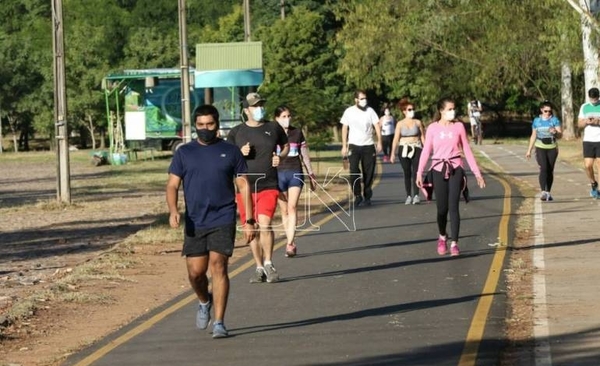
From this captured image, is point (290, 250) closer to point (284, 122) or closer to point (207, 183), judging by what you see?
point (284, 122)

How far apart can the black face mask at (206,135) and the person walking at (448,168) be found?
5727 mm

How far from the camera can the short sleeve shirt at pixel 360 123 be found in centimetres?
2275

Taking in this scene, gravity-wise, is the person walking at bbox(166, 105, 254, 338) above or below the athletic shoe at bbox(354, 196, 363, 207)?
above

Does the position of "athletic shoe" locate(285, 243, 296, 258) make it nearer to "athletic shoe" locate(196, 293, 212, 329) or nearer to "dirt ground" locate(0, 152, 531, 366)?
A: "dirt ground" locate(0, 152, 531, 366)

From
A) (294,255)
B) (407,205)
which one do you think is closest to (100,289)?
(294,255)

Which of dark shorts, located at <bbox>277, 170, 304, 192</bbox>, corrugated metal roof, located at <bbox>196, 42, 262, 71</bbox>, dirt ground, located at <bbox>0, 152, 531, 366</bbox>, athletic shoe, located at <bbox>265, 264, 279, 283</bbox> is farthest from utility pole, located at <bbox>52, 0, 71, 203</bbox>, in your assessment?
corrugated metal roof, located at <bbox>196, 42, 262, 71</bbox>

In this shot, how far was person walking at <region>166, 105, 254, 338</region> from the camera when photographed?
1098 centimetres

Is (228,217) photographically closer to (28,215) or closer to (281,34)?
(28,215)

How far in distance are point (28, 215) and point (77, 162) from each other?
85.3 feet

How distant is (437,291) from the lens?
13.5 meters

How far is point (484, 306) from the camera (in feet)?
40.7

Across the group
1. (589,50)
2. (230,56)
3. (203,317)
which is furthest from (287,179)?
(230,56)

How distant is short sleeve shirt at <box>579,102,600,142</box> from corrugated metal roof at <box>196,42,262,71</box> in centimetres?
2057

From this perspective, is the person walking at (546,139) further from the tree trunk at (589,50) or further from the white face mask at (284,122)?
the tree trunk at (589,50)
